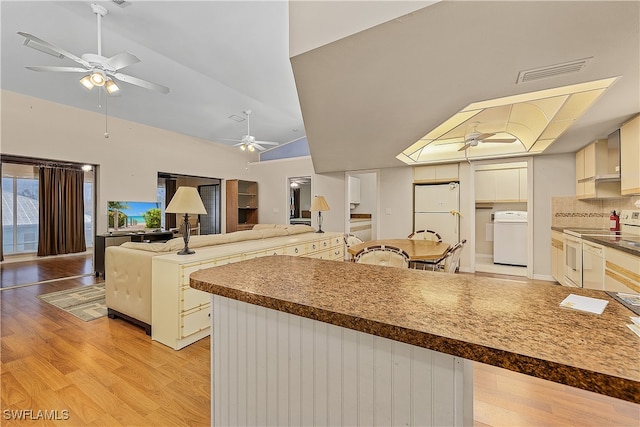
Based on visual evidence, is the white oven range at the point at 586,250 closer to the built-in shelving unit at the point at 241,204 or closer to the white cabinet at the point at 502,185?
the white cabinet at the point at 502,185

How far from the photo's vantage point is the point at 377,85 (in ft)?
8.43

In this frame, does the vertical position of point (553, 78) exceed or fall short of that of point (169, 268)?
it exceeds it

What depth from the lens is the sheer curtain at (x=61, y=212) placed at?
6.57 metres

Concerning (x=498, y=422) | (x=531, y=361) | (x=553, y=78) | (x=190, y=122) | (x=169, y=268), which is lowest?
(x=498, y=422)

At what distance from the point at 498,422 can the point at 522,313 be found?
133 cm

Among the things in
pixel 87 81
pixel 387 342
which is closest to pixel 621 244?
pixel 387 342

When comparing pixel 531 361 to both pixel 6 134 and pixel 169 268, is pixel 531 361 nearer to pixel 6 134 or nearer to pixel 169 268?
pixel 169 268

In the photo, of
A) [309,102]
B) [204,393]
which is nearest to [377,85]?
[309,102]

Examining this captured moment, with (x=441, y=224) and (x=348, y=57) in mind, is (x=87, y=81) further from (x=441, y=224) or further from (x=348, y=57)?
(x=441, y=224)

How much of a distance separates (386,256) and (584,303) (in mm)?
1712

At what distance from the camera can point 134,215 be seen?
556 centimetres

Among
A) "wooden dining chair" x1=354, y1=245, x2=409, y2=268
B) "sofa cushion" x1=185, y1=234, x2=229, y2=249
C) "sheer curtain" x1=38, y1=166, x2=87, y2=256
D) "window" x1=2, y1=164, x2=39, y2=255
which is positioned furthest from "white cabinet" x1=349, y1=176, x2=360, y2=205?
"window" x1=2, y1=164, x2=39, y2=255

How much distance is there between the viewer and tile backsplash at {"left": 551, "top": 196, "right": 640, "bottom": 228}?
3.90m

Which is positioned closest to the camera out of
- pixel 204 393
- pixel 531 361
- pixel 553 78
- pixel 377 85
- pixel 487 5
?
pixel 531 361
